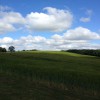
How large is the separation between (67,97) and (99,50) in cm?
7876

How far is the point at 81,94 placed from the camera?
23.0 m

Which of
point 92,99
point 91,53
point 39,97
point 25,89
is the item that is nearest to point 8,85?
point 25,89

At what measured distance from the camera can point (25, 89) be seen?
72.1ft

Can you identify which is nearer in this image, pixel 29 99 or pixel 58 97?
pixel 29 99

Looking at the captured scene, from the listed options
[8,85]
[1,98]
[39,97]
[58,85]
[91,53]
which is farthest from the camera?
[91,53]

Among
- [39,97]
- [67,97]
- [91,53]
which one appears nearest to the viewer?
[39,97]

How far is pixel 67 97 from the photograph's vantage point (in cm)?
2086

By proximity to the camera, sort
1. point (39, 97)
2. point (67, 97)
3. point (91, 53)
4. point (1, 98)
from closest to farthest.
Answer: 1. point (1, 98)
2. point (39, 97)
3. point (67, 97)
4. point (91, 53)

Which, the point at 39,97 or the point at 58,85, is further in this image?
the point at 58,85

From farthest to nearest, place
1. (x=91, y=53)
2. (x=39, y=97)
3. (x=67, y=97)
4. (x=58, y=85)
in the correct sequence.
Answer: (x=91, y=53) < (x=58, y=85) < (x=67, y=97) < (x=39, y=97)

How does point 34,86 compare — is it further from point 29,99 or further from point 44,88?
point 29,99

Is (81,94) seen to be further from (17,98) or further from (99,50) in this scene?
(99,50)

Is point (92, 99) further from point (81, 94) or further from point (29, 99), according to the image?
point (29, 99)

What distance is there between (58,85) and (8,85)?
4.51 meters
